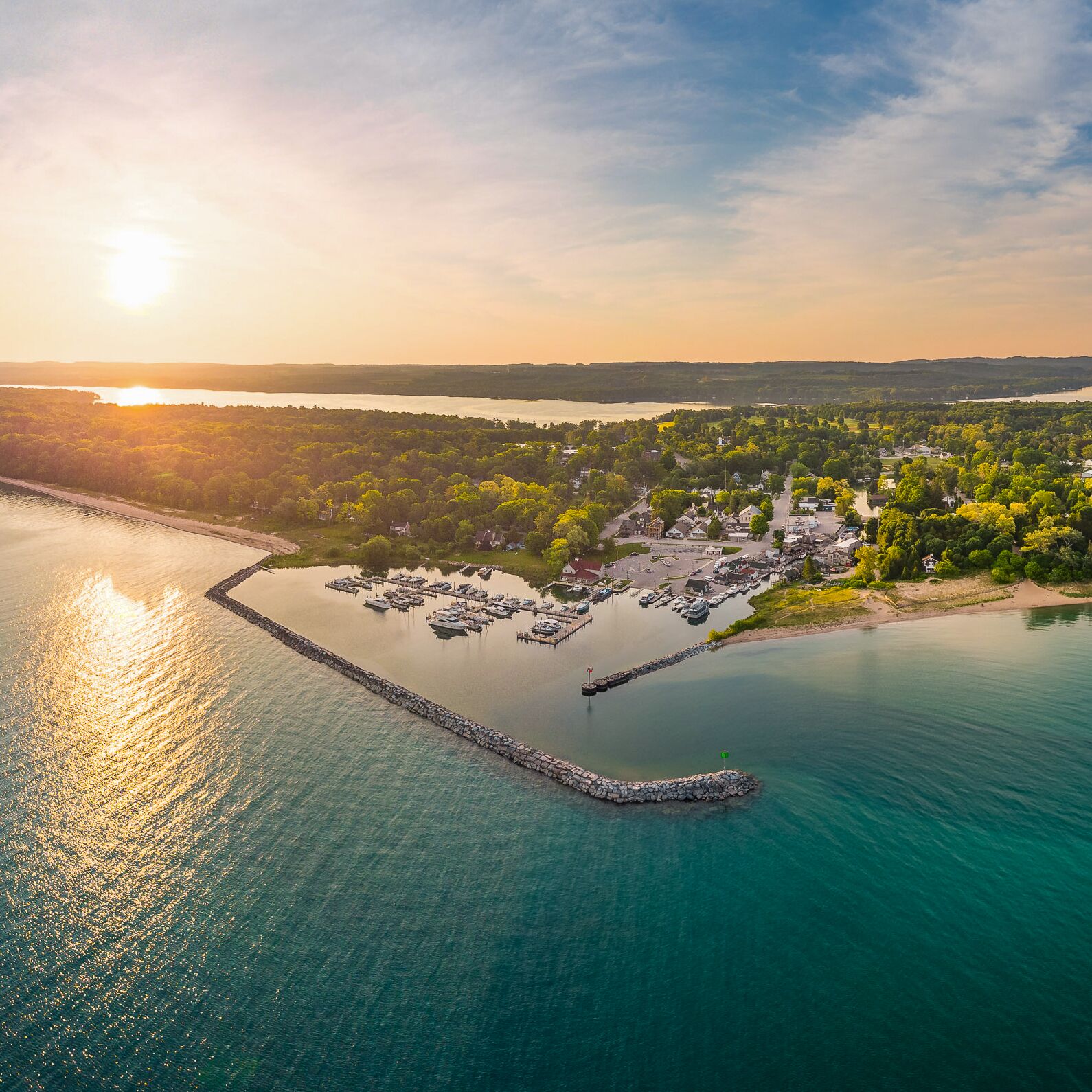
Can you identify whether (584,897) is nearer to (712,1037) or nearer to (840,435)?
(712,1037)

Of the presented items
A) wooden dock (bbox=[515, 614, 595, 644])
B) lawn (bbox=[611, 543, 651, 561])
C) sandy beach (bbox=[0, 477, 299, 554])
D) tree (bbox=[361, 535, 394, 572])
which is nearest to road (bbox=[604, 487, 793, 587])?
lawn (bbox=[611, 543, 651, 561])

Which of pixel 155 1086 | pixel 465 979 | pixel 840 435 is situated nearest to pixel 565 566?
pixel 465 979

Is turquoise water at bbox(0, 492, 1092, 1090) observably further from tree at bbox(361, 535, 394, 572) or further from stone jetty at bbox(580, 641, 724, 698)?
tree at bbox(361, 535, 394, 572)

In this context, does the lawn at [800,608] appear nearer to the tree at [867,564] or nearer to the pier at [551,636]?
the tree at [867,564]

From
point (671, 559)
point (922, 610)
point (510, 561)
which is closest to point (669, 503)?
point (671, 559)

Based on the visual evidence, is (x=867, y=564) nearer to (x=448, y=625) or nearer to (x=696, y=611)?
(x=696, y=611)

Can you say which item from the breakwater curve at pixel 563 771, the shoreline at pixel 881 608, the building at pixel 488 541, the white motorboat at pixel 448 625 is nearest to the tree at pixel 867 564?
the shoreline at pixel 881 608
